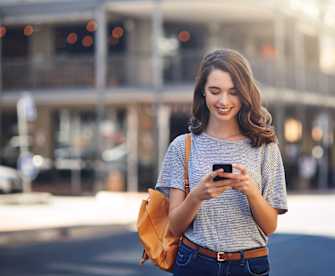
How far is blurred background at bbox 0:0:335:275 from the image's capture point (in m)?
27.1

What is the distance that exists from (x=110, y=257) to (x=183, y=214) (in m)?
9.16

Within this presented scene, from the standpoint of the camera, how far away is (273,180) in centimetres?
342

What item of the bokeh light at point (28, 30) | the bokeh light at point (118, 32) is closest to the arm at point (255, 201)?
the bokeh light at point (118, 32)

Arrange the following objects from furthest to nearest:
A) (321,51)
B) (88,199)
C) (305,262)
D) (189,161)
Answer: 1. (321,51)
2. (88,199)
3. (305,262)
4. (189,161)

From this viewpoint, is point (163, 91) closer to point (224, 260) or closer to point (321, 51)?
point (321, 51)

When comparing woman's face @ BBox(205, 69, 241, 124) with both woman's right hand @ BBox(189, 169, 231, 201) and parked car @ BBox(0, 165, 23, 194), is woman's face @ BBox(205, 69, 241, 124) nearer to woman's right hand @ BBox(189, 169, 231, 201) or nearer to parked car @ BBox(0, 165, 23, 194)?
woman's right hand @ BBox(189, 169, 231, 201)

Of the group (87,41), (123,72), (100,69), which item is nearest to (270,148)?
(100,69)

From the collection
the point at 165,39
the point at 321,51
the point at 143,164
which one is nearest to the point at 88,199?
the point at 143,164

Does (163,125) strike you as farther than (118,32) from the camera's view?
No

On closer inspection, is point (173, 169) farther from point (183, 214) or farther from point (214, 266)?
point (214, 266)

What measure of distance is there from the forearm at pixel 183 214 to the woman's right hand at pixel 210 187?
0.05 m

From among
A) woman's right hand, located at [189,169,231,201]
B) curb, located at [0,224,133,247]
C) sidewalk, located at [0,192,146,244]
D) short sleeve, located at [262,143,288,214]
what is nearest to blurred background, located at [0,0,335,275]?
sidewalk, located at [0,192,146,244]

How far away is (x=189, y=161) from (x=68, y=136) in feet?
90.0

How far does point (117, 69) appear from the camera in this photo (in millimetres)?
28438
